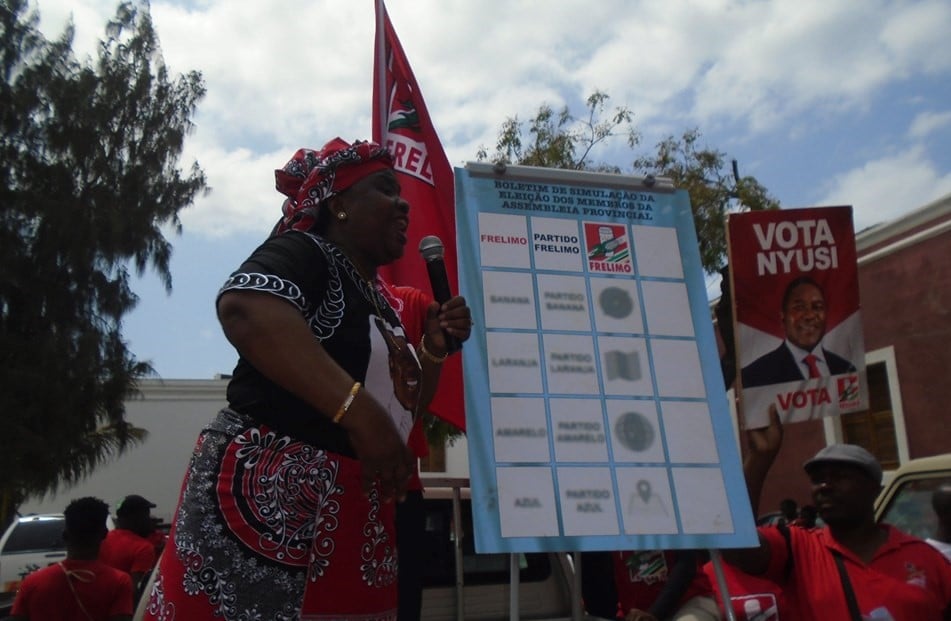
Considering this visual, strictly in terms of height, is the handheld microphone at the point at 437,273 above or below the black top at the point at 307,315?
above

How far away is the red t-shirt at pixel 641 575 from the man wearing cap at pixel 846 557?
1489 millimetres

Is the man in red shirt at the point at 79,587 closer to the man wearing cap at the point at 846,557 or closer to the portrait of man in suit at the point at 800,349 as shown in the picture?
the man wearing cap at the point at 846,557

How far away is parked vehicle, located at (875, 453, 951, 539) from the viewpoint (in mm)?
3840

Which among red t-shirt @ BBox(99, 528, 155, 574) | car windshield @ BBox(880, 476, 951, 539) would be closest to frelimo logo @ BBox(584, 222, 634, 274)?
car windshield @ BBox(880, 476, 951, 539)

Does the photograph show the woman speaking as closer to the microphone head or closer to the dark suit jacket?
the microphone head

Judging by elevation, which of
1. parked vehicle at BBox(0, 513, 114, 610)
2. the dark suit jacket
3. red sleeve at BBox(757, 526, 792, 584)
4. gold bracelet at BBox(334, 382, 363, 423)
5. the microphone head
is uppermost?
the microphone head

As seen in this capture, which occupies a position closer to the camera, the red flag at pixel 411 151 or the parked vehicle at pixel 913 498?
the parked vehicle at pixel 913 498

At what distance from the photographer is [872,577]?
9.86ft

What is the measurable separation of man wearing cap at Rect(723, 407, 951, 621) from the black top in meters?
1.73

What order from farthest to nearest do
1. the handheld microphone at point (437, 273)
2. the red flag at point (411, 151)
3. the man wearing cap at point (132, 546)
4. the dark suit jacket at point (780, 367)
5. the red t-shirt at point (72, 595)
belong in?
the man wearing cap at point (132, 546), the red flag at point (411, 151), the red t-shirt at point (72, 595), the dark suit jacket at point (780, 367), the handheld microphone at point (437, 273)

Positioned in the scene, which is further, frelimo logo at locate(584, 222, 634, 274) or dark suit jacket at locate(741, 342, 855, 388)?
dark suit jacket at locate(741, 342, 855, 388)

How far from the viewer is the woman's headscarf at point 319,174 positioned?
2018mm

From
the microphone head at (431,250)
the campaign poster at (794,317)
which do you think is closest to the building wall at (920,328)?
the campaign poster at (794,317)

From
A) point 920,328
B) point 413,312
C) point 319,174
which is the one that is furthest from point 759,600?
point 920,328
